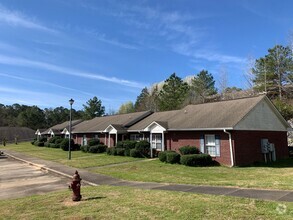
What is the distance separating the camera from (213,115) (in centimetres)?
2442

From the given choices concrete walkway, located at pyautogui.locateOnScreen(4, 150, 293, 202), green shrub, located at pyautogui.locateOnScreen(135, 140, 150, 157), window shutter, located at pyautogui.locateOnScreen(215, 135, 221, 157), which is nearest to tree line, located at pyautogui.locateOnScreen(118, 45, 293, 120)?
window shutter, located at pyautogui.locateOnScreen(215, 135, 221, 157)

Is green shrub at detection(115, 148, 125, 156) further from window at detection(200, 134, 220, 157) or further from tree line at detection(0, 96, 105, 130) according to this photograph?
tree line at detection(0, 96, 105, 130)

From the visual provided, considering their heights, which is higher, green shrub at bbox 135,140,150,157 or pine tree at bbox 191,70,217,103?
pine tree at bbox 191,70,217,103

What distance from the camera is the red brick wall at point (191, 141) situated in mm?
21094

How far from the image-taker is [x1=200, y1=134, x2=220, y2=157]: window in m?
21.8

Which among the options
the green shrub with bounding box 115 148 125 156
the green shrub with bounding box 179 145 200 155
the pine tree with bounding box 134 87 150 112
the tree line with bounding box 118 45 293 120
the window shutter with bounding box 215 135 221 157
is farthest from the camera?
the pine tree with bounding box 134 87 150 112

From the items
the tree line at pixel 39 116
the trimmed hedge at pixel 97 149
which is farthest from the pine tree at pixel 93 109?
the trimmed hedge at pixel 97 149

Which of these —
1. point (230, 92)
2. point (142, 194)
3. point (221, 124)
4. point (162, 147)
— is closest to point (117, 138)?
point (162, 147)

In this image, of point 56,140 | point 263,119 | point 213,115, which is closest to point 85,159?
point 213,115

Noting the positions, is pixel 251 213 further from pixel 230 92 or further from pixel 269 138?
pixel 230 92

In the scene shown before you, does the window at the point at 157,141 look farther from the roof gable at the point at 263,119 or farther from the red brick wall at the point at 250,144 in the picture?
the roof gable at the point at 263,119

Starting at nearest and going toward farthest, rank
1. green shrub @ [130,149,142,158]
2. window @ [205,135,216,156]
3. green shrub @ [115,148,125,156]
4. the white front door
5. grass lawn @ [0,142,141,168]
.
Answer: window @ [205,135,216,156] → grass lawn @ [0,142,141,168] → green shrub @ [130,149,142,158] → the white front door → green shrub @ [115,148,125,156]

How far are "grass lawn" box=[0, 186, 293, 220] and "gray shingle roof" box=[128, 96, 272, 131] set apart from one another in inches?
485

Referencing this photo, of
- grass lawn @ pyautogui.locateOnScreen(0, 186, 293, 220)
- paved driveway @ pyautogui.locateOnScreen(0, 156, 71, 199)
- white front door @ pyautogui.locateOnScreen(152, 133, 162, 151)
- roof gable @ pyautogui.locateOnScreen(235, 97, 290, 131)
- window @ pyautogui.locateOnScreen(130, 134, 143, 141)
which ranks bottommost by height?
paved driveway @ pyautogui.locateOnScreen(0, 156, 71, 199)
